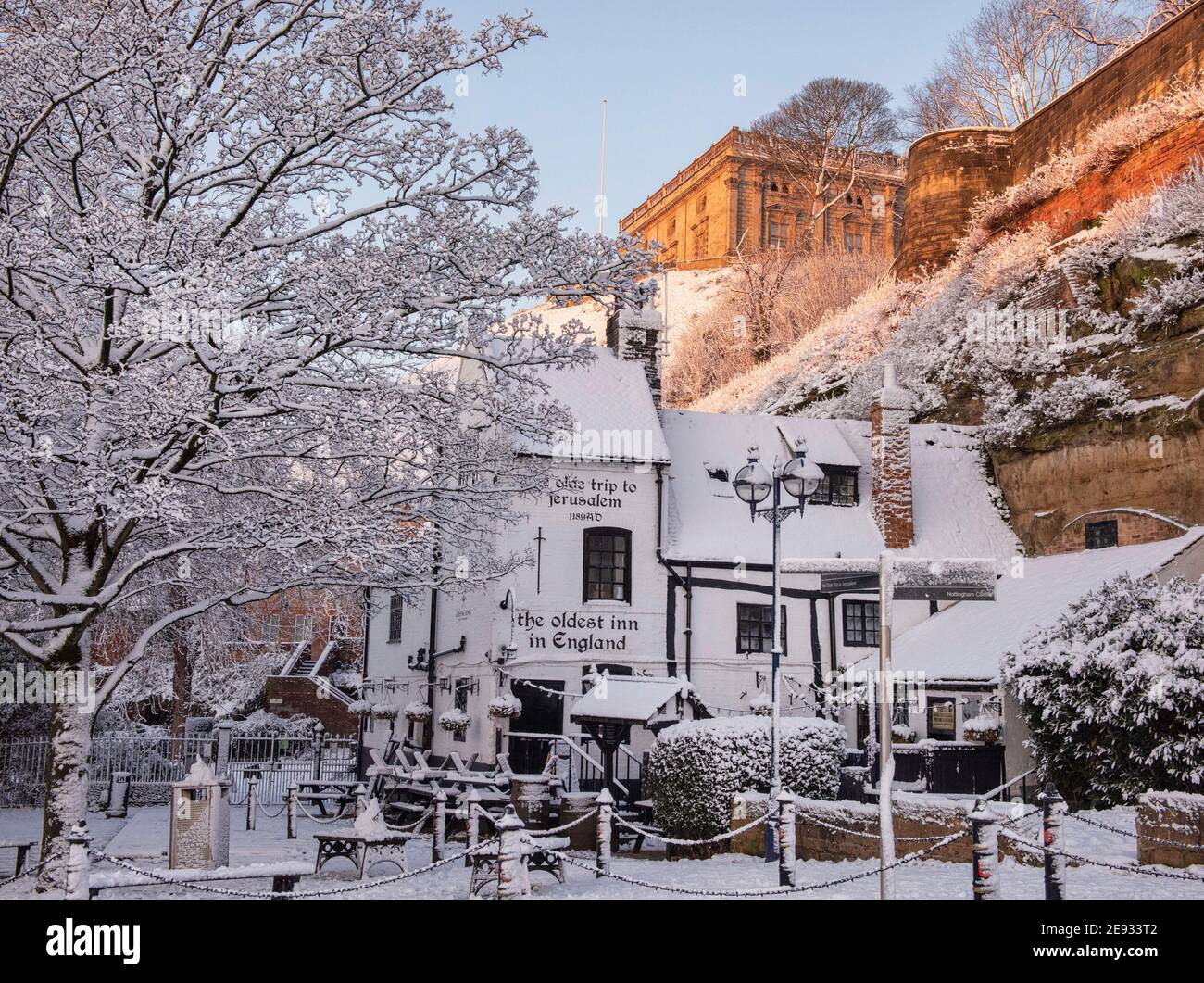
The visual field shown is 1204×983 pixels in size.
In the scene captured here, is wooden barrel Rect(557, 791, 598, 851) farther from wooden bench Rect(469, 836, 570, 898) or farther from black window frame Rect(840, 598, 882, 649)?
black window frame Rect(840, 598, 882, 649)

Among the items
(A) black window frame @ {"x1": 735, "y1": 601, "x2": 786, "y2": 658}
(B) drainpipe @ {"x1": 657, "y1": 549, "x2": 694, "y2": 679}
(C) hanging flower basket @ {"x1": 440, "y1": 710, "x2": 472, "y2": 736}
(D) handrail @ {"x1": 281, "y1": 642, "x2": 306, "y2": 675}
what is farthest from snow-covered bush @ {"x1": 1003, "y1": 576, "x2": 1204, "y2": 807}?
(D) handrail @ {"x1": 281, "y1": 642, "x2": 306, "y2": 675}

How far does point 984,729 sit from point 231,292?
13690mm

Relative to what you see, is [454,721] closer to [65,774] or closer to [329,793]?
[329,793]

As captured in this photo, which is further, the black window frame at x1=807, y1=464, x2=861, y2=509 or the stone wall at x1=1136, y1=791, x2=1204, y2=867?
the black window frame at x1=807, y1=464, x2=861, y2=509

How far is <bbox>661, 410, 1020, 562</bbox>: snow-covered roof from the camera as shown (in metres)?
23.1

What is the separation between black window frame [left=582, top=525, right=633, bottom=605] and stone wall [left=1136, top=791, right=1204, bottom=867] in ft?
39.1

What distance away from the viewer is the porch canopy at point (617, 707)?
1557 cm

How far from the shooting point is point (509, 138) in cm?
1153

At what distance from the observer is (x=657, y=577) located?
22297 millimetres

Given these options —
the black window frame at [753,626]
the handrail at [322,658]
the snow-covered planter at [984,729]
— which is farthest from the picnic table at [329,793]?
the handrail at [322,658]

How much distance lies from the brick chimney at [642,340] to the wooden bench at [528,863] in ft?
45.5

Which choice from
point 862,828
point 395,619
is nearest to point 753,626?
point 395,619
